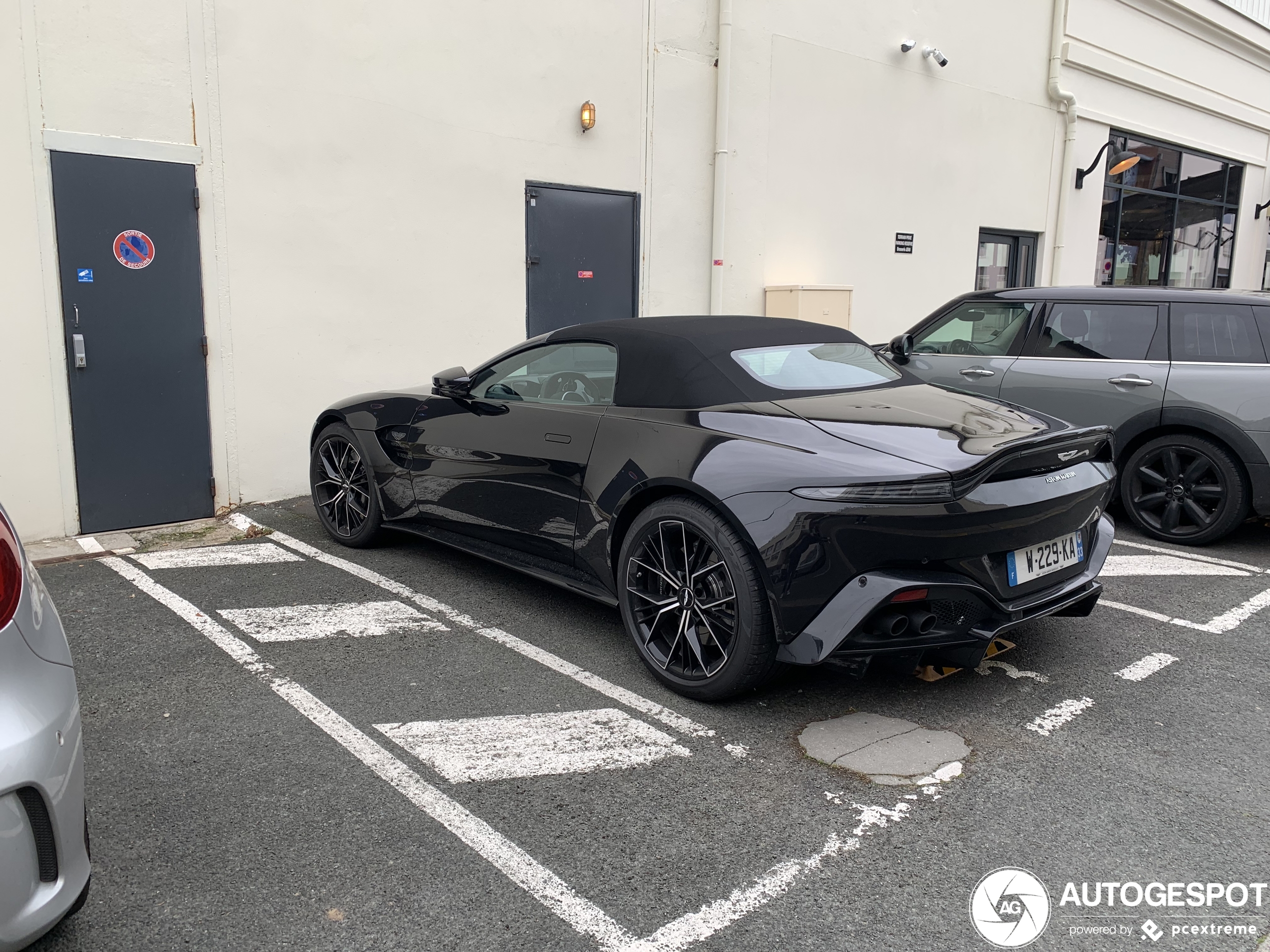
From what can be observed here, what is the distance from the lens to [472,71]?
24.7 feet

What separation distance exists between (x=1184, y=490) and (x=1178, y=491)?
1.5 inches

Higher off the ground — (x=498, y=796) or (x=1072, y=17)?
(x=1072, y=17)

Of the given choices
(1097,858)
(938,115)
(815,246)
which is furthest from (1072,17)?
(1097,858)

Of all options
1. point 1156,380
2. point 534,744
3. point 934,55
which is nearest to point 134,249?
point 534,744

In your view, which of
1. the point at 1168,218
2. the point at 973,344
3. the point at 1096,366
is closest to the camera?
the point at 1096,366

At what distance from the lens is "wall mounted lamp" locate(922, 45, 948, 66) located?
35.8 feet

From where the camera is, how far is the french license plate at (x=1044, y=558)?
3.37 metres

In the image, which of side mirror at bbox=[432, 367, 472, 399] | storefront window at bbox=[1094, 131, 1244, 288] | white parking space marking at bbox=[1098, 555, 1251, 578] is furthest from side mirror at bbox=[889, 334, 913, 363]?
storefront window at bbox=[1094, 131, 1244, 288]

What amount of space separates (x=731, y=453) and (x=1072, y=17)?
12056 mm

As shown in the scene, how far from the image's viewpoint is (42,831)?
1817 mm

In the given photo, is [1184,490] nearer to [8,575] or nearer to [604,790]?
[604,790]

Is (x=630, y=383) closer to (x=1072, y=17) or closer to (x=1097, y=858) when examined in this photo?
(x=1097, y=858)

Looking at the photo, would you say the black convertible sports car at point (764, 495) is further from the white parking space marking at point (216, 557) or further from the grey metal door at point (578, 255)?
the grey metal door at point (578, 255)

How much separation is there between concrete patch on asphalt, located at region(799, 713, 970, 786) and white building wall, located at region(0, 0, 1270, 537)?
16.4ft
